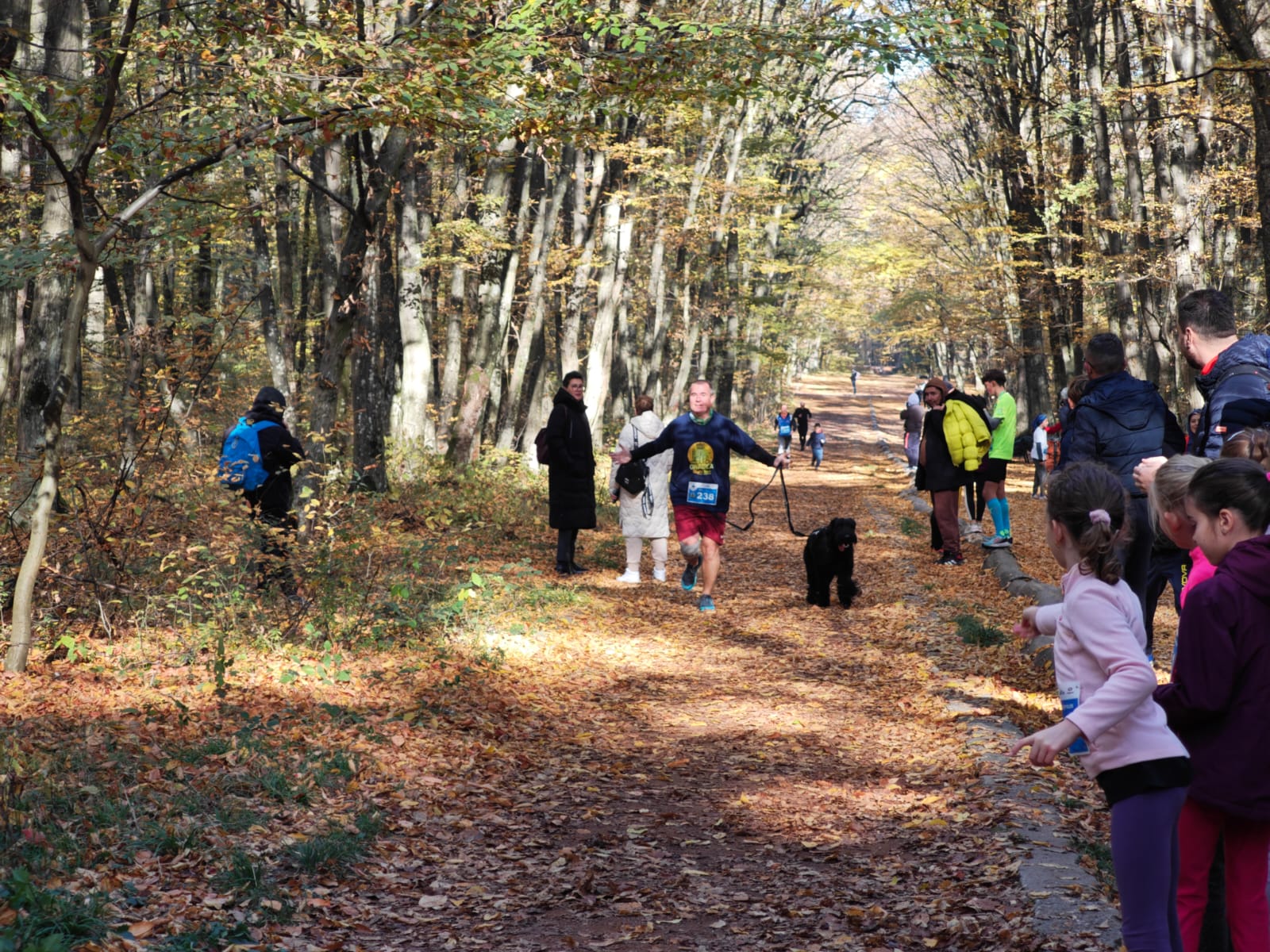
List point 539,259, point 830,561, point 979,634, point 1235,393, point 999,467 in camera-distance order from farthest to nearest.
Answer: point 539,259, point 999,467, point 830,561, point 979,634, point 1235,393

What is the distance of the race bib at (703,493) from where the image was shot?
11.1 meters

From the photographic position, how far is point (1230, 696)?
3070 mm

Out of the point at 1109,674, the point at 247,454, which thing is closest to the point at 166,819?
the point at 1109,674

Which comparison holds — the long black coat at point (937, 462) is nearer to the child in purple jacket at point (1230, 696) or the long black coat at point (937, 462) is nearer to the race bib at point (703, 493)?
the race bib at point (703, 493)

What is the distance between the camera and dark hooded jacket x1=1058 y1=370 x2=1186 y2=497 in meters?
7.03

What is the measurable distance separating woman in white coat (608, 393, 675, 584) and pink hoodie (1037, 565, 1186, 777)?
30.5ft

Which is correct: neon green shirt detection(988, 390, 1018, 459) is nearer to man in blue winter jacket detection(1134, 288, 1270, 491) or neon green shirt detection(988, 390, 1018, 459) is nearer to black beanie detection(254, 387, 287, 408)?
man in blue winter jacket detection(1134, 288, 1270, 491)

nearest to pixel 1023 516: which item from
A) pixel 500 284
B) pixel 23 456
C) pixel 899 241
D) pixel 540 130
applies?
pixel 500 284

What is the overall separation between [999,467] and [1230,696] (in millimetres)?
11079

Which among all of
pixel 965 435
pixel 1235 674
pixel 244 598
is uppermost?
pixel 965 435

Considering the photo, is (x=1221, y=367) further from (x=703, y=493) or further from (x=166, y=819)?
(x=703, y=493)

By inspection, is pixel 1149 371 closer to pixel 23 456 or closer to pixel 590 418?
pixel 590 418

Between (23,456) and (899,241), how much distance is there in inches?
1510

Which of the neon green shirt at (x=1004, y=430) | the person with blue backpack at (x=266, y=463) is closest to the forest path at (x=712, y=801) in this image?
the person with blue backpack at (x=266, y=463)
